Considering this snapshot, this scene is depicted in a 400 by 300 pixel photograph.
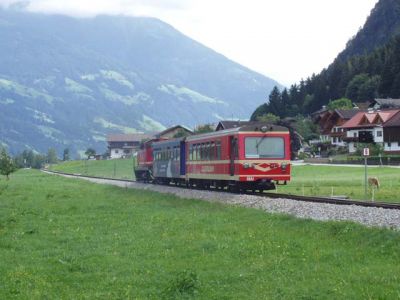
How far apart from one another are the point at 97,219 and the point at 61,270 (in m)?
9.82

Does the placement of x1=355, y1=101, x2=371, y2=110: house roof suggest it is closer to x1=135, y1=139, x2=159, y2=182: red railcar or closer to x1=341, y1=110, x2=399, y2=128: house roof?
x1=341, y1=110, x2=399, y2=128: house roof

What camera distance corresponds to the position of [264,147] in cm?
3222

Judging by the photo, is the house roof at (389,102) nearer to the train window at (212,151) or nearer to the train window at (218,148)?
the train window at (212,151)

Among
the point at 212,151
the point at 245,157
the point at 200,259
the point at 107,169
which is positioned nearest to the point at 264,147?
the point at 245,157

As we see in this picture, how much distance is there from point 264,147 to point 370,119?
84.7 m

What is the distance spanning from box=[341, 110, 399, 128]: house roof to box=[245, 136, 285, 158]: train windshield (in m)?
75.4

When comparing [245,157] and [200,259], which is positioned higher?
[245,157]

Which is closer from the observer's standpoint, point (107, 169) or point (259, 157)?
point (259, 157)

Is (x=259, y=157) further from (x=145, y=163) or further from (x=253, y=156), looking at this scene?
(x=145, y=163)

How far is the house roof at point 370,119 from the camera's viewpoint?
4308 inches

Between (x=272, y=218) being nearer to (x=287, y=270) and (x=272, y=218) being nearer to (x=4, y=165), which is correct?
(x=287, y=270)

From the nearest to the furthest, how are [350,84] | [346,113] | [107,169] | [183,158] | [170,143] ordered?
[183,158]
[170,143]
[346,113]
[107,169]
[350,84]

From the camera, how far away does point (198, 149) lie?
38.2 metres

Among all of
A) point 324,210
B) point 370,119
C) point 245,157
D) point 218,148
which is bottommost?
point 324,210
